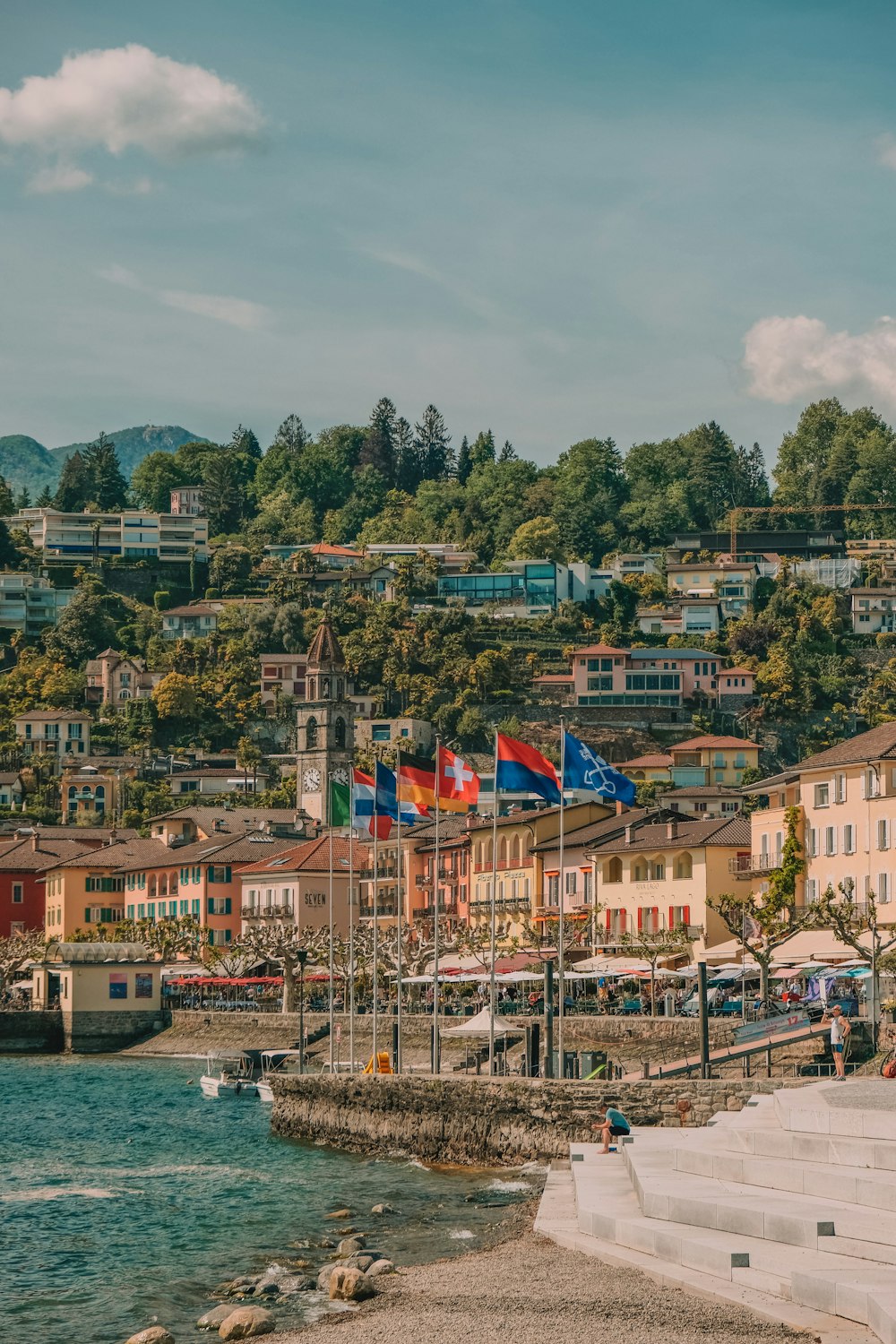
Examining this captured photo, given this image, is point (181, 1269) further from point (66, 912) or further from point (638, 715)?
point (638, 715)

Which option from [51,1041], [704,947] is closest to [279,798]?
[51,1041]

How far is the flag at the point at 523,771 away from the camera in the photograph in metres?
43.4

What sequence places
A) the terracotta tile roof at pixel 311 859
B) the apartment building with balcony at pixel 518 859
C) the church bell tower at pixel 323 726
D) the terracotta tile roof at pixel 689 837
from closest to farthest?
1. the terracotta tile roof at pixel 689 837
2. the apartment building with balcony at pixel 518 859
3. the terracotta tile roof at pixel 311 859
4. the church bell tower at pixel 323 726

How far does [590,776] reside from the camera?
138ft

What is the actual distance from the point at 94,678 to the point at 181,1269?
160m

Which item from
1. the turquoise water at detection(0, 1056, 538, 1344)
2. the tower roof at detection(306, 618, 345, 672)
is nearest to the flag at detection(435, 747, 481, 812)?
the turquoise water at detection(0, 1056, 538, 1344)

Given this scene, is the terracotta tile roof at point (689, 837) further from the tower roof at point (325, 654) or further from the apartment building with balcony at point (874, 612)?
the apartment building with balcony at point (874, 612)

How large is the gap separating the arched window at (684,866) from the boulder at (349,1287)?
2049 inches

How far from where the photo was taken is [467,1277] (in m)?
29.0

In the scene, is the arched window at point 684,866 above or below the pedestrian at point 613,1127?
above

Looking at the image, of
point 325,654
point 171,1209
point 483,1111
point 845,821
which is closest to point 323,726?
point 325,654

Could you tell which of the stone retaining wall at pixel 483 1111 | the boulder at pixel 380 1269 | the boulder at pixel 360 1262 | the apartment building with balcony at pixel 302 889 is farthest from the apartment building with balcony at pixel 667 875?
the boulder at pixel 380 1269

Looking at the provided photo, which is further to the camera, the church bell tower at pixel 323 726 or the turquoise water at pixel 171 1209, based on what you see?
the church bell tower at pixel 323 726

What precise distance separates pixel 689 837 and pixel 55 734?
338ft
